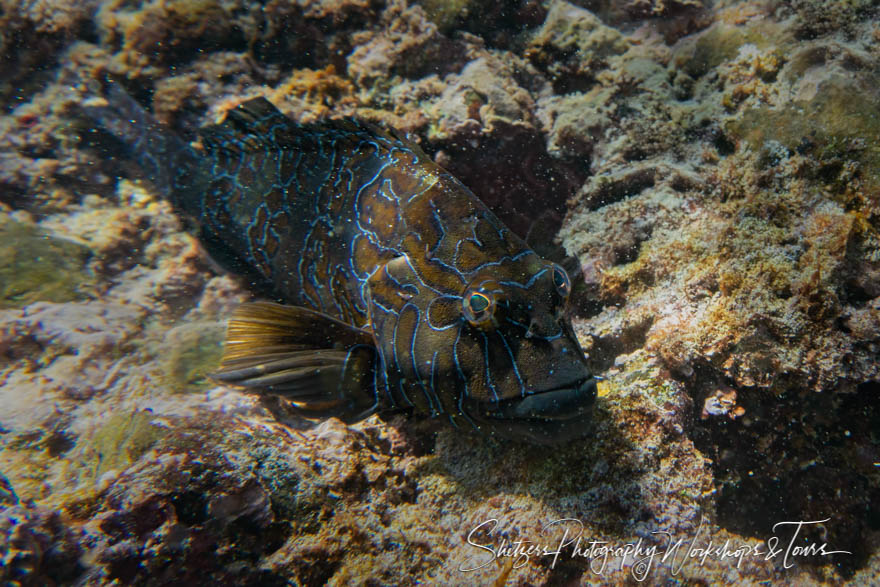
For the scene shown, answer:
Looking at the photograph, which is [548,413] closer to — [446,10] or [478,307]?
[478,307]

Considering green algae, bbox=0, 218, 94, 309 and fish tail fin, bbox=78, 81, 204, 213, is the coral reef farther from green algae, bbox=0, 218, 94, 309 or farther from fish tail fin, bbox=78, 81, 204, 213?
fish tail fin, bbox=78, 81, 204, 213

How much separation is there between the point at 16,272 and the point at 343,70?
14.4 ft

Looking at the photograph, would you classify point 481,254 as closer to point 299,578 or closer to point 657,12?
point 299,578

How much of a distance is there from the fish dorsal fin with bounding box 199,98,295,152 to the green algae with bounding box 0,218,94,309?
2.44 meters

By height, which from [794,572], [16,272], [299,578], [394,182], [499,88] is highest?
[499,88]

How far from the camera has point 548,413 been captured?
2.22 m

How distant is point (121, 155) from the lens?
595cm

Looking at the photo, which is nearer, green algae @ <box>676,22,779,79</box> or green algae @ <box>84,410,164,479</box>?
green algae @ <box>84,410,164,479</box>

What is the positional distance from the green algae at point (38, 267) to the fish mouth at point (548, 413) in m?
4.84

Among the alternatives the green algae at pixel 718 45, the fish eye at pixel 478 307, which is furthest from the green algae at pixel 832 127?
the fish eye at pixel 478 307

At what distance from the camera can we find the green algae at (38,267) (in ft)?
14.0

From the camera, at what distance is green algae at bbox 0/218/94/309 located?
4.28 meters

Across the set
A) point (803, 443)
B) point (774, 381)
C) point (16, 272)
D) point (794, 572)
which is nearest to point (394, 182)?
point (774, 381)

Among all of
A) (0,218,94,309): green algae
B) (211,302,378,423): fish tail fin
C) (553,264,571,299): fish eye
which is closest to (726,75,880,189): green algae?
(553,264,571,299): fish eye
